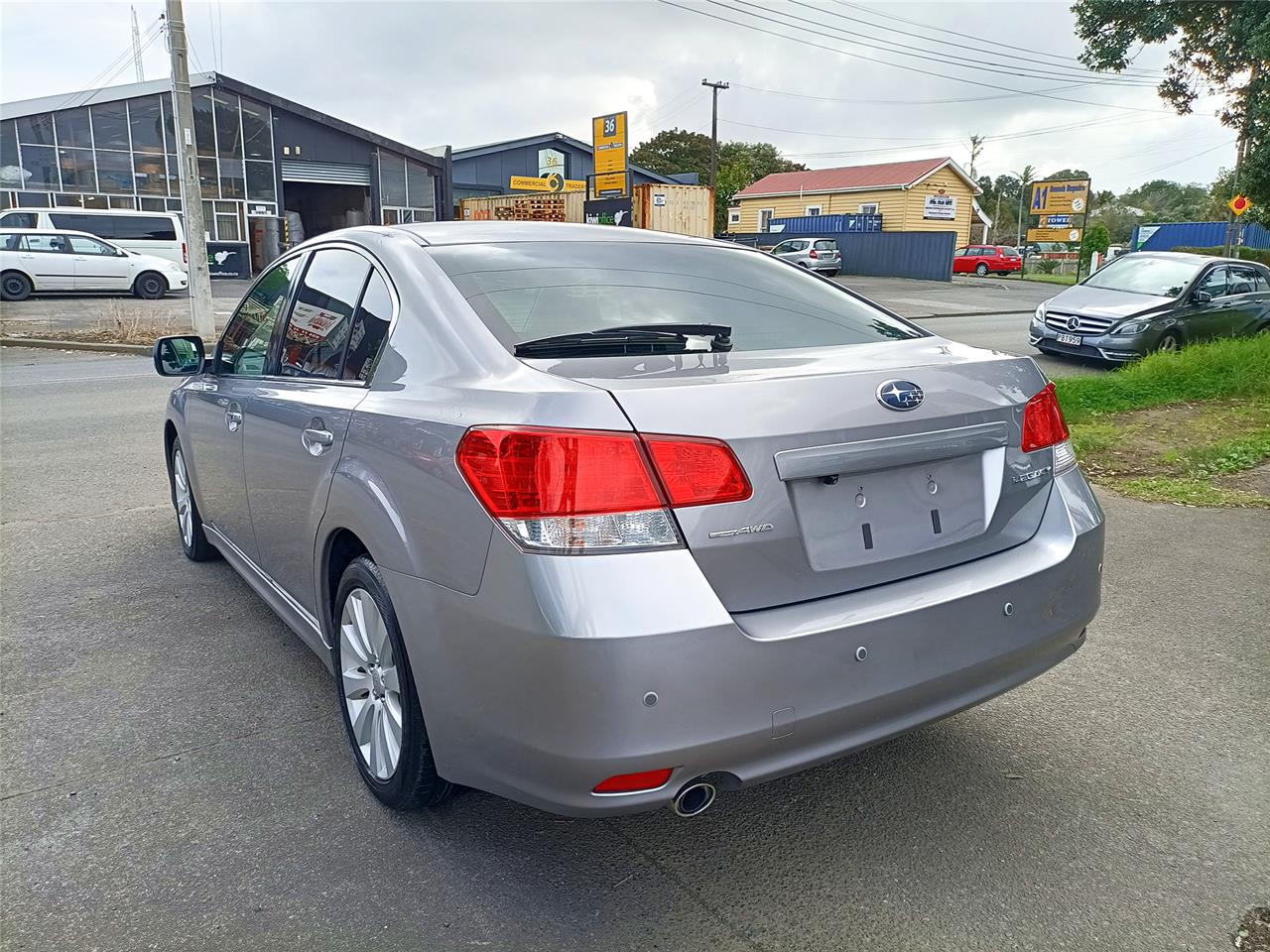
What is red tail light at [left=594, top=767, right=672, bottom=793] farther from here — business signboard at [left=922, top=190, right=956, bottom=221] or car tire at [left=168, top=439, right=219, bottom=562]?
business signboard at [left=922, top=190, right=956, bottom=221]

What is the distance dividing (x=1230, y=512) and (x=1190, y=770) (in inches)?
134

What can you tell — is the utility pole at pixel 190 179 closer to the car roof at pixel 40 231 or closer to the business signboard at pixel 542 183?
the car roof at pixel 40 231

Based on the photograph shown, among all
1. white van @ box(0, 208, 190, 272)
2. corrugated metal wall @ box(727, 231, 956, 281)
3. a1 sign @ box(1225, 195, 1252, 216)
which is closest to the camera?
a1 sign @ box(1225, 195, 1252, 216)

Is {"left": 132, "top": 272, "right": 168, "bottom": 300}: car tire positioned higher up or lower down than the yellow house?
lower down

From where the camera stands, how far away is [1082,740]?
10.5 feet

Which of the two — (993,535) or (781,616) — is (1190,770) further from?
(781,616)

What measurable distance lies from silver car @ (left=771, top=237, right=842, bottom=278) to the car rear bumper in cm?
3554

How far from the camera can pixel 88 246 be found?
77.1 feet

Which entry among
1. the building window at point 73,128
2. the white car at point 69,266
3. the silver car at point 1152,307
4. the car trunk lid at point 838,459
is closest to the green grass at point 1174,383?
the silver car at point 1152,307

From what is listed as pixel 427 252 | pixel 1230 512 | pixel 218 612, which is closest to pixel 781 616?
pixel 427 252

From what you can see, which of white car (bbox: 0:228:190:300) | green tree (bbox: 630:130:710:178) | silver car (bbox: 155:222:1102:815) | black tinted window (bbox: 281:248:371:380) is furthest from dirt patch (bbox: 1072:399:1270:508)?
green tree (bbox: 630:130:710:178)

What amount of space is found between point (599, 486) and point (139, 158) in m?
33.3

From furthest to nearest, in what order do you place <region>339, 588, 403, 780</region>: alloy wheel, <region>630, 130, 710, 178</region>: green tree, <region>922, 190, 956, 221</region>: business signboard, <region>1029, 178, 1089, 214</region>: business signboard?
1. <region>630, 130, 710, 178</region>: green tree
2. <region>1029, 178, 1089, 214</region>: business signboard
3. <region>922, 190, 956, 221</region>: business signboard
4. <region>339, 588, 403, 780</region>: alloy wheel

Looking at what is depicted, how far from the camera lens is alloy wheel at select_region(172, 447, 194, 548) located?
15.7ft
